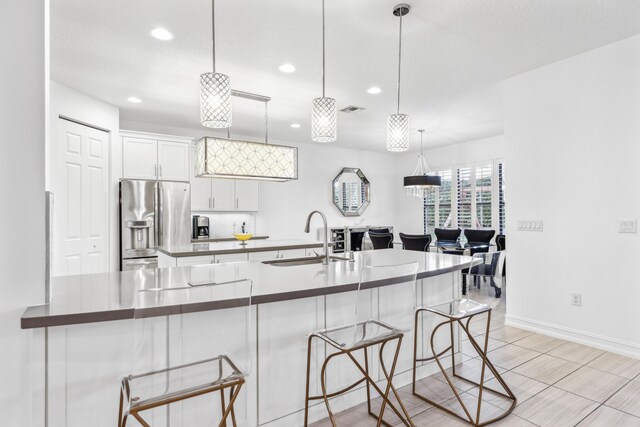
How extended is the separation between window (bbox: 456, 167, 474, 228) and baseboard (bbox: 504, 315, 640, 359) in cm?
348

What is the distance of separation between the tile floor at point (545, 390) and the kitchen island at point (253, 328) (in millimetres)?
259

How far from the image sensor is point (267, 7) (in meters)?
2.44

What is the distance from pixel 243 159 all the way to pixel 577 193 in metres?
3.25

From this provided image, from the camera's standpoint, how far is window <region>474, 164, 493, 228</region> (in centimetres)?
668

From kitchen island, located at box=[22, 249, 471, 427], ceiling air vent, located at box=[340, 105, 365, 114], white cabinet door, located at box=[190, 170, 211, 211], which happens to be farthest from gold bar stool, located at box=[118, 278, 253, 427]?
white cabinet door, located at box=[190, 170, 211, 211]

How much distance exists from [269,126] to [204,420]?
4.69 metres

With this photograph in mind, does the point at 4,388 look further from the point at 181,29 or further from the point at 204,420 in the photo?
the point at 181,29

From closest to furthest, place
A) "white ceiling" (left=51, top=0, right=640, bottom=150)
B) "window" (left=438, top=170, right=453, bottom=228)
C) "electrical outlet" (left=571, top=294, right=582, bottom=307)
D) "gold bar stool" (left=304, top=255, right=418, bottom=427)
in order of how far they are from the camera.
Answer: "gold bar stool" (left=304, top=255, right=418, bottom=427) → "white ceiling" (left=51, top=0, right=640, bottom=150) → "electrical outlet" (left=571, top=294, right=582, bottom=307) → "window" (left=438, top=170, right=453, bottom=228)

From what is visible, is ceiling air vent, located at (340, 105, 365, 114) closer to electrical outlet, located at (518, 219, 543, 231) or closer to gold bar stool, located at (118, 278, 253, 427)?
electrical outlet, located at (518, 219, 543, 231)

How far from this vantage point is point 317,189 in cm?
724

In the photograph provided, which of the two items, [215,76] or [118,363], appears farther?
[215,76]

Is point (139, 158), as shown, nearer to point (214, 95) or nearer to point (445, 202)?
point (214, 95)

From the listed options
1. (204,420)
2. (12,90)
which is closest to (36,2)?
(12,90)

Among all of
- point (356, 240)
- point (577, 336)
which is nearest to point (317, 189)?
point (356, 240)
